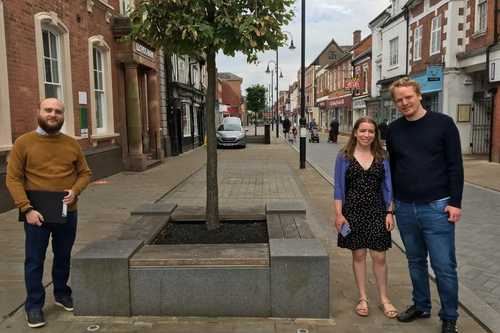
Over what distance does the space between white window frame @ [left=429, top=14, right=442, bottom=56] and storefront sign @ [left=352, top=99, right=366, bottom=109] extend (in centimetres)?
1219

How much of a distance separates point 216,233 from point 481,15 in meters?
15.0

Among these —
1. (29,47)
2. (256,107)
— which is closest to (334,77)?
(256,107)

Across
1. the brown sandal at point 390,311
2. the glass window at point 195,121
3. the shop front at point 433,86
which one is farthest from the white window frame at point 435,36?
the brown sandal at point 390,311

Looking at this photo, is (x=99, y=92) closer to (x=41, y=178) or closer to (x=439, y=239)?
(x=41, y=178)

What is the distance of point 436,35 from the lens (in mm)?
17391

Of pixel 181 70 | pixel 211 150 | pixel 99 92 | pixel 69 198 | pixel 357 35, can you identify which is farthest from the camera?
pixel 357 35

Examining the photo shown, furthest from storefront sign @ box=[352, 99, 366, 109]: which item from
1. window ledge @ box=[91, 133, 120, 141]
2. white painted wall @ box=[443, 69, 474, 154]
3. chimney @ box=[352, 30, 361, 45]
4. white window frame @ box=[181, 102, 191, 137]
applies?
window ledge @ box=[91, 133, 120, 141]

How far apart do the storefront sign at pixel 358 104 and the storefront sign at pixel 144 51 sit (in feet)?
65.2

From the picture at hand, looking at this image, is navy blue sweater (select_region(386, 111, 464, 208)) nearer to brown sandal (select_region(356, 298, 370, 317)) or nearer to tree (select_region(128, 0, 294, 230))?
brown sandal (select_region(356, 298, 370, 317))

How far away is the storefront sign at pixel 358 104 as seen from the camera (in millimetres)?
30372

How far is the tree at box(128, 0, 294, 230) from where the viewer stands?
370 centimetres

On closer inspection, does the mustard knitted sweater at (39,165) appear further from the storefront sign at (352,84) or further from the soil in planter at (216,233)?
the storefront sign at (352,84)

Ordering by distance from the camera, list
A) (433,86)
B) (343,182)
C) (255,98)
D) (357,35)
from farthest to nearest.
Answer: (255,98), (357,35), (433,86), (343,182)

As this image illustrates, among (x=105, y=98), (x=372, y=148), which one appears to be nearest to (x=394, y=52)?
(x=105, y=98)
